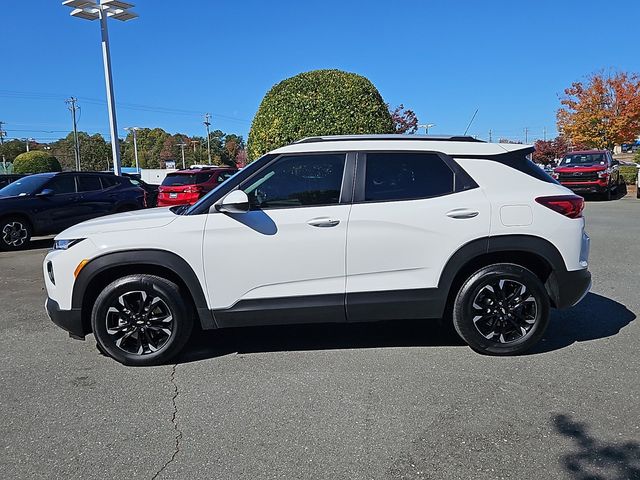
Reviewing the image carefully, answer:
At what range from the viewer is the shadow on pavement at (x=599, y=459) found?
108 inches

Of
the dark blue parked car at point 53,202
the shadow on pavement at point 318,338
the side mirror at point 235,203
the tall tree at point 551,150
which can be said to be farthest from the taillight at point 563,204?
the tall tree at point 551,150

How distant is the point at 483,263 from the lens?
4.39 metres

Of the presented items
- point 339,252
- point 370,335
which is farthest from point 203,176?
point 339,252

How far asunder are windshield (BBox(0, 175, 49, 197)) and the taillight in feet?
33.9

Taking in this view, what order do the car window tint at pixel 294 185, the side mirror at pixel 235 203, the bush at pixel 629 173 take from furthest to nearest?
the bush at pixel 629 173, the car window tint at pixel 294 185, the side mirror at pixel 235 203

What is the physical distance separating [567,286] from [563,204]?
69 cm

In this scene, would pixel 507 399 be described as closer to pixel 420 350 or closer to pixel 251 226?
pixel 420 350

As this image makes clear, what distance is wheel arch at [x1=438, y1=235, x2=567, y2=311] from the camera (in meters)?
4.23

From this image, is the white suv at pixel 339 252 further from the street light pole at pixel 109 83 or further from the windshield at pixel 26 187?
the street light pole at pixel 109 83

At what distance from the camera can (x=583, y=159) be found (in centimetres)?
2030

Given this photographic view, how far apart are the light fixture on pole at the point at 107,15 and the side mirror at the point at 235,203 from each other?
526 inches

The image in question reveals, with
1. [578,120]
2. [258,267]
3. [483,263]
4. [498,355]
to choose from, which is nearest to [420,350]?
[498,355]

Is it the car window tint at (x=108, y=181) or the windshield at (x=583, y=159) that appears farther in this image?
the windshield at (x=583, y=159)

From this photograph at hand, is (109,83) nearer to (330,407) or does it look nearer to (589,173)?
(330,407)
